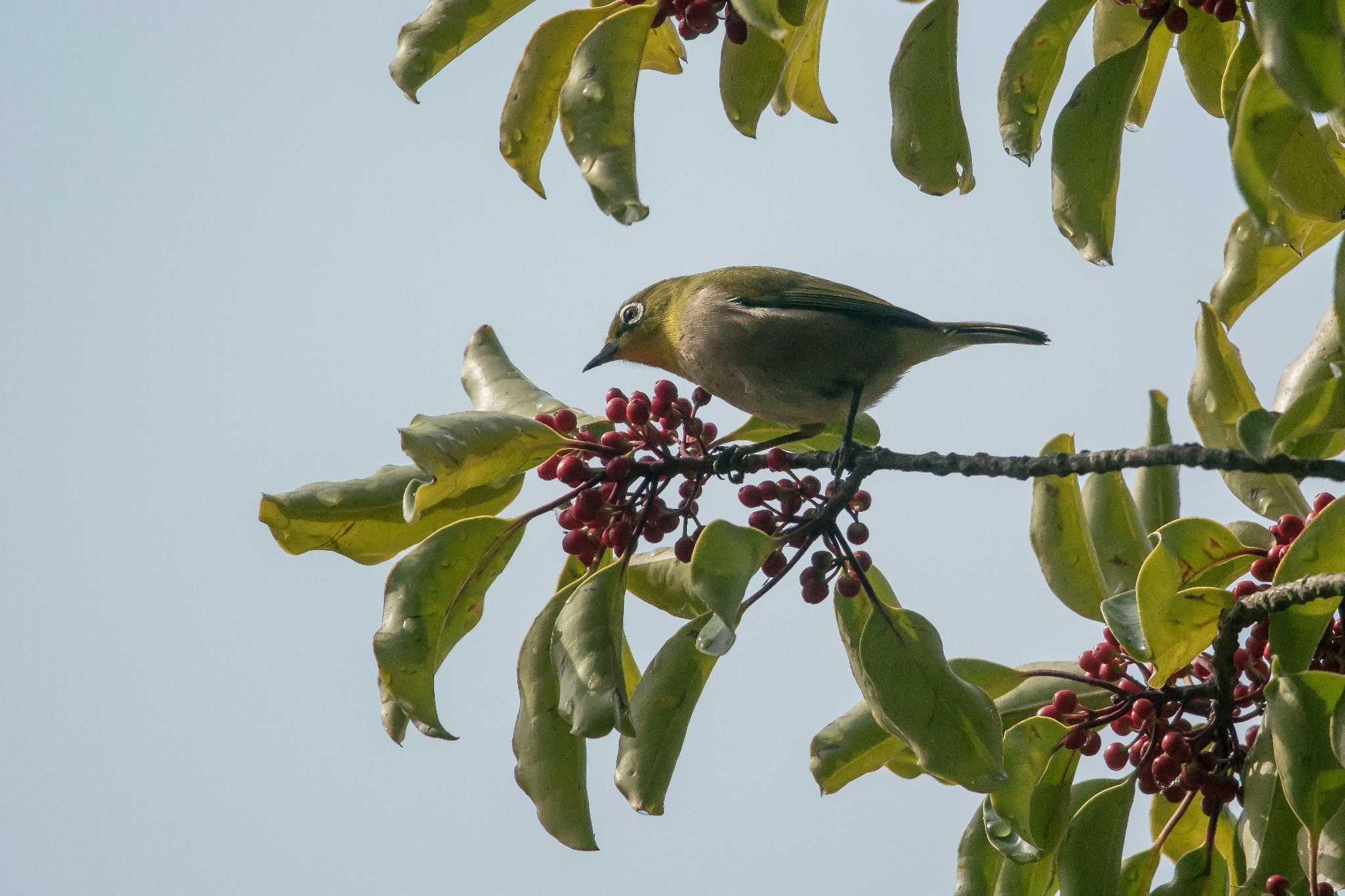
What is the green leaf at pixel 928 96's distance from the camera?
3.00m

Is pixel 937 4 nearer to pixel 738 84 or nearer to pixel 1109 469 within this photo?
pixel 738 84

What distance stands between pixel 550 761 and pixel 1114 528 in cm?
173

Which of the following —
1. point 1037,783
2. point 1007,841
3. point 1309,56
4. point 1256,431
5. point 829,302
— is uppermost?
point 829,302

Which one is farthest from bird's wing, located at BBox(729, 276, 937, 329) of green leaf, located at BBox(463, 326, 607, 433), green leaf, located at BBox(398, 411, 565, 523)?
green leaf, located at BBox(398, 411, 565, 523)

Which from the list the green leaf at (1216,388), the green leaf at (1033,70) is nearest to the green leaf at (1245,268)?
the green leaf at (1216,388)

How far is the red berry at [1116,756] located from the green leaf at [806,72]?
195 cm

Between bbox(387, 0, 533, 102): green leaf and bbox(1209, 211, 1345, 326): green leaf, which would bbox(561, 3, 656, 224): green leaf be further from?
bbox(1209, 211, 1345, 326): green leaf

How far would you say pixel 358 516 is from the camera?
316cm

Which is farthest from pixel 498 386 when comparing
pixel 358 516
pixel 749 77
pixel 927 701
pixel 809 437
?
pixel 927 701

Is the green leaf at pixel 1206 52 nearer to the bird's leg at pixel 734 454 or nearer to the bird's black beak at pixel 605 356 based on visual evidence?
the bird's leg at pixel 734 454

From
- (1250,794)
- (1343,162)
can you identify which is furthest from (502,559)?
(1343,162)

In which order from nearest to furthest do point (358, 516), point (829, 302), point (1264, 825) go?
1. point (1264, 825)
2. point (358, 516)
3. point (829, 302)

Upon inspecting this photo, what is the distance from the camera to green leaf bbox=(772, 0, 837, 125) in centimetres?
330

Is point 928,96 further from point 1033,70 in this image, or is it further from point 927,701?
point 927,701
